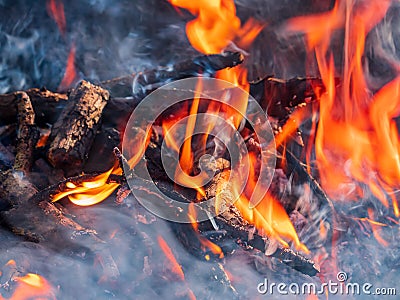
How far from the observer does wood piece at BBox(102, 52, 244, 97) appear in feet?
8.66

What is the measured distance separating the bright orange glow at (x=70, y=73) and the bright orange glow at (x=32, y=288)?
2.19m

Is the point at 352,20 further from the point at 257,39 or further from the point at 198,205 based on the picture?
the point at 198,205

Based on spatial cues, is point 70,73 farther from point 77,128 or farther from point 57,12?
point 77,128

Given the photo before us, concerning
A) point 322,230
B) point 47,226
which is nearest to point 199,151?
point 322,230

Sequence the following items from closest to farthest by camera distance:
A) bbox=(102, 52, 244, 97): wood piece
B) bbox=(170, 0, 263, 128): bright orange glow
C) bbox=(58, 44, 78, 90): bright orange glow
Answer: bbox=(102, 52, 244, 97): wood piece < bbox=(170, 0, 263, 128): bright orange glow < bbox=(58, 44, 78, 90): bright orange glow

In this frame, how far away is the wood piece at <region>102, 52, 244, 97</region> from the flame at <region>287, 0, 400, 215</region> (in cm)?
65

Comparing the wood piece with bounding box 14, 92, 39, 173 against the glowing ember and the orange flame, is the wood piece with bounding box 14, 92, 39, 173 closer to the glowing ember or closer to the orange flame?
the glowing ember

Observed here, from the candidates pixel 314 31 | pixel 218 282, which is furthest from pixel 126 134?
pixel 314 31

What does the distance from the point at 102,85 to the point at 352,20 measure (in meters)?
2.10

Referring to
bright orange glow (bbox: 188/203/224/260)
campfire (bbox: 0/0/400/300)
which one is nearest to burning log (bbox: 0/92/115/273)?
campfire (bbox: 0/0/400/300)

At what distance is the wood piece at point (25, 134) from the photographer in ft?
7.47

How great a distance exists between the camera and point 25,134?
7.88ft

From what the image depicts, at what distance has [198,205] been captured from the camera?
76.7 inches

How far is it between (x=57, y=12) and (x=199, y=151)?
214 centimetres
